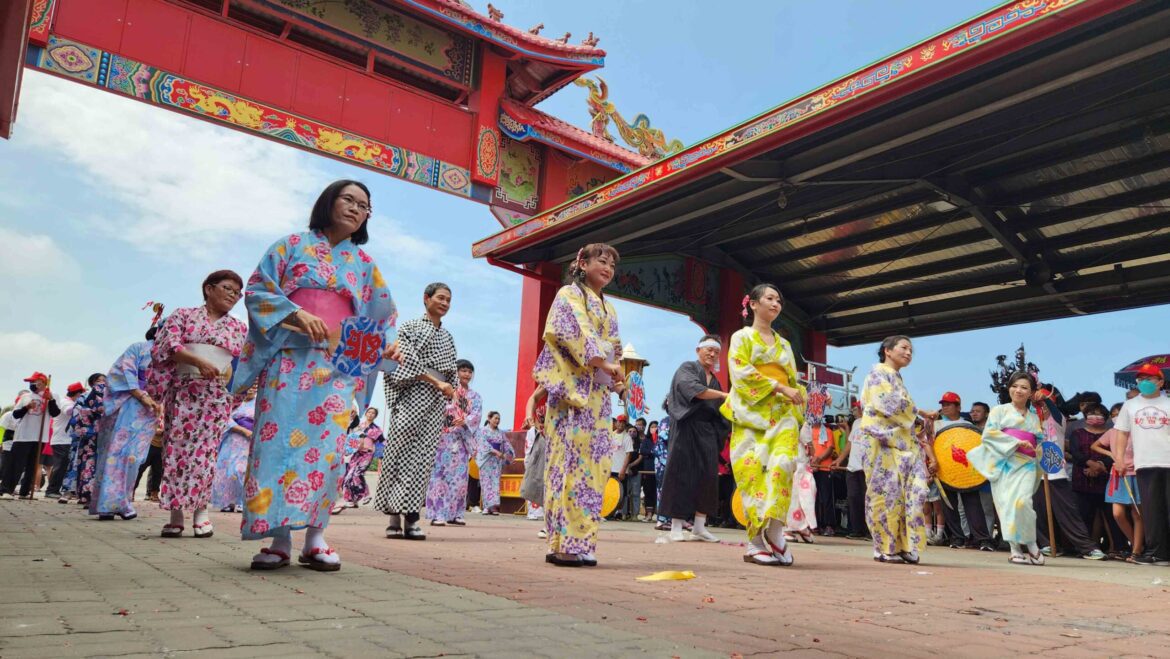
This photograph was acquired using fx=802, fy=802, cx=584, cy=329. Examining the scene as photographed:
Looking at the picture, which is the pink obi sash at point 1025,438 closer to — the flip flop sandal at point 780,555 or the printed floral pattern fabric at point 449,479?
the flip flop sandal at point 780,555

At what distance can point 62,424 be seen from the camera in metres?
12.3

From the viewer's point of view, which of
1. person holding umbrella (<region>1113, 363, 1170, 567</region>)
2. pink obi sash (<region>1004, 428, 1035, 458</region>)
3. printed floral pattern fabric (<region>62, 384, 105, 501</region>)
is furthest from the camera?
printed floral pattern fabric (<region>62, 384, 105, 501</region>)

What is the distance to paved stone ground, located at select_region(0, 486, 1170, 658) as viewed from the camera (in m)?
2.17

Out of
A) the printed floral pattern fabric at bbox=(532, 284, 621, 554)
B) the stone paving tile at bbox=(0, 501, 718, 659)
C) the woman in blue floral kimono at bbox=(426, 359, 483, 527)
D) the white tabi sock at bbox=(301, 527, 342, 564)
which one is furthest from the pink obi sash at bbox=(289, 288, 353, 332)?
the woman in blue floral kimono at bbox=(426, 359, 483, 527)

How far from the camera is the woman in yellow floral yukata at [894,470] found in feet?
20.2

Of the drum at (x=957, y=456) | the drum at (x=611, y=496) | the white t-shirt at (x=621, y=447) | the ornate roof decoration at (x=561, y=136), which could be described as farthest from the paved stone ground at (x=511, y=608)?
the ornate roof decoration at (x=561, y=136)

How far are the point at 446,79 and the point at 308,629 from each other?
1341 cm

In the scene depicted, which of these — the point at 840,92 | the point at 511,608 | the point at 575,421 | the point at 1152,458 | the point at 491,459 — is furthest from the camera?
the point at 491,459

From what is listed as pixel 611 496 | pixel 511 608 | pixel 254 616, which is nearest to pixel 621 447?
pixel 611 496

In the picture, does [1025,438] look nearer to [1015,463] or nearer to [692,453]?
[1015,463]

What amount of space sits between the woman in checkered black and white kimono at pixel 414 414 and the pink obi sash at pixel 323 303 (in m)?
2.20

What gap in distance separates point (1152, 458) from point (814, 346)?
32.4 feet

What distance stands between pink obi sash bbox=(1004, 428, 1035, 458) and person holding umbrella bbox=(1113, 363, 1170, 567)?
5.04 feet

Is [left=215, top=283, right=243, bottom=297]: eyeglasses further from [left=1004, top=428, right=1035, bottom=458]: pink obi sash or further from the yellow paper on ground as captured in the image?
[left=1004, top=428, right=1035, bottom=458]: pink obi sash
